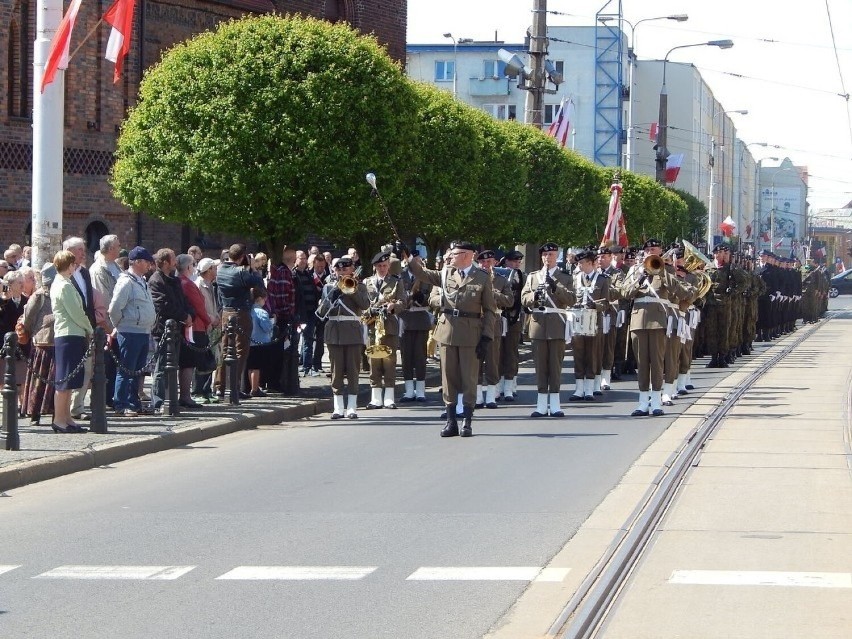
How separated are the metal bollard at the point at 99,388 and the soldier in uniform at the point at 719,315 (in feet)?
47.3

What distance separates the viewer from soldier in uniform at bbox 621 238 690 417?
55.2 feet

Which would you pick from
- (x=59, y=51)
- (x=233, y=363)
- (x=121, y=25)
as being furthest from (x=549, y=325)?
(x=59, y=51)

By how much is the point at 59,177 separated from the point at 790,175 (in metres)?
181

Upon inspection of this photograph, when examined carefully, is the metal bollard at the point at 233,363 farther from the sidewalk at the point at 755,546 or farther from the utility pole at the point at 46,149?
the sidewalk at the point at 755,546

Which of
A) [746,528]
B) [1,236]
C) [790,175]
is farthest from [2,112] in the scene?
[790,175]

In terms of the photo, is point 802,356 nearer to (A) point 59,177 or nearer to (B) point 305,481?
(A) point 59,177

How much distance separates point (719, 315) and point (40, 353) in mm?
14894

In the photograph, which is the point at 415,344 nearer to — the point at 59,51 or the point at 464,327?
the point at 464,327

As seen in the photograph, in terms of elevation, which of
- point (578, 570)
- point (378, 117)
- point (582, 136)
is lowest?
point (578, 570)

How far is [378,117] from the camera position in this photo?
66.8 ft

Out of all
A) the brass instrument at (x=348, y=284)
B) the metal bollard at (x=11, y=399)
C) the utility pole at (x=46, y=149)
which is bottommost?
the metal bollard at (x=11, y=399)

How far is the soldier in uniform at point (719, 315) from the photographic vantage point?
1024 inches

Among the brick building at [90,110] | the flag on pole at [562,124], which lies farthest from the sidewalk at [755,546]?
the flag on pole at [562,124]

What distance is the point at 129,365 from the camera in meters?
15.5
